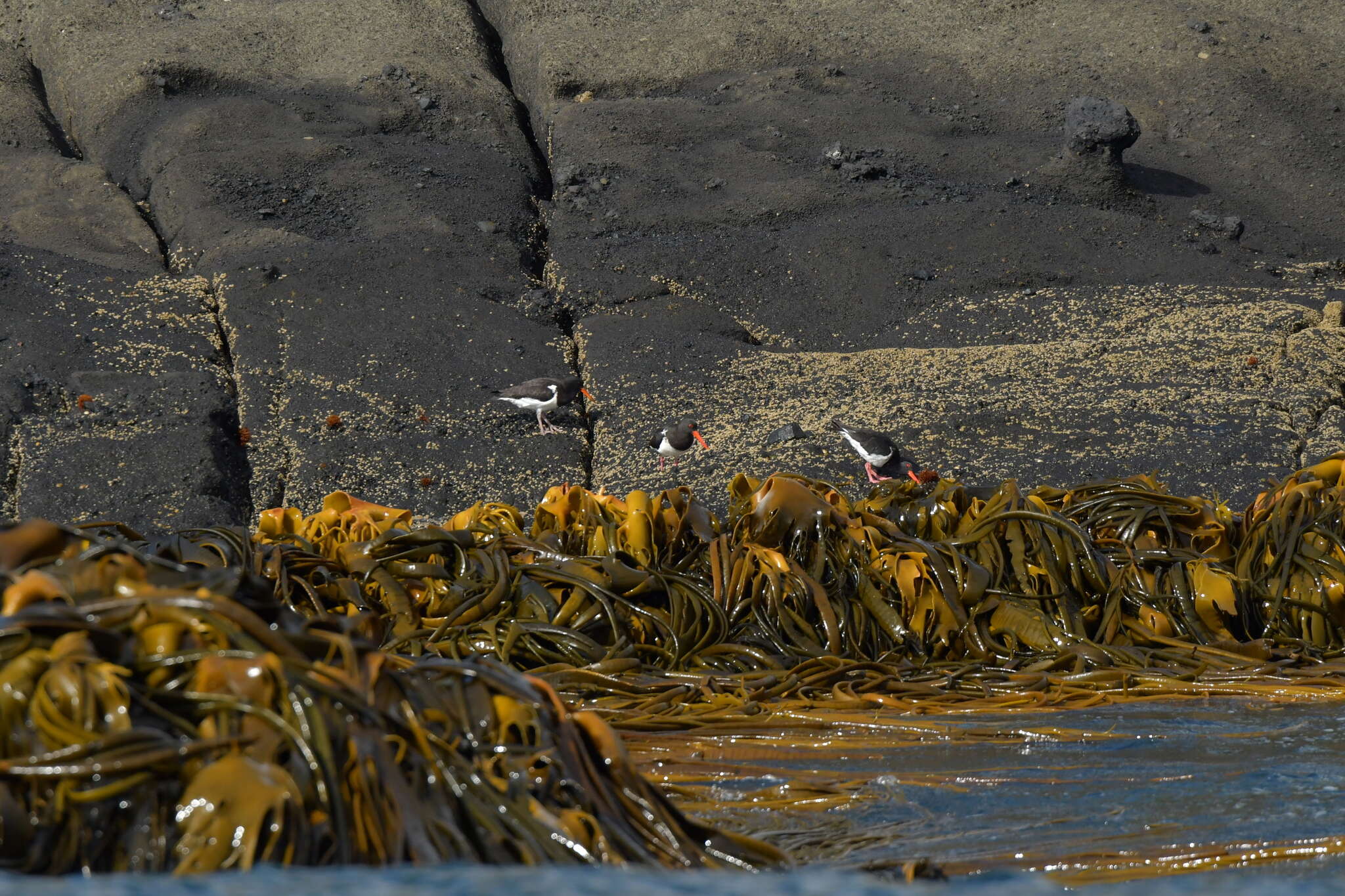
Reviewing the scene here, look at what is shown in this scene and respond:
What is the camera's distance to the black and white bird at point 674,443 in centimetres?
679

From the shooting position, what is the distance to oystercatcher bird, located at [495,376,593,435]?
717 cm

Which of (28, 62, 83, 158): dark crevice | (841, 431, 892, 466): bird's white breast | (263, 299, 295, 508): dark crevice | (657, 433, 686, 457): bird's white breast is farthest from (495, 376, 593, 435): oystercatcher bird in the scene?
(28, 62, 83, 158): dark crevice

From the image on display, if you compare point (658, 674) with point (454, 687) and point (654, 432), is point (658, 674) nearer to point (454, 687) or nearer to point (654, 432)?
point (454, 687)

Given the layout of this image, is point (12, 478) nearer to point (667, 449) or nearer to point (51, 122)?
point (667, 449)

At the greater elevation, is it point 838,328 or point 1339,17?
point 1339,17

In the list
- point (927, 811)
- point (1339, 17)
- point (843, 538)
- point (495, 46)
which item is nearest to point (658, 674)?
point (843, 538)

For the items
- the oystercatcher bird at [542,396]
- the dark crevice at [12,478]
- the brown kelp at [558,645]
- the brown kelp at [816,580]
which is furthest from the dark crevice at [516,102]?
the brown kelp at [816,580]

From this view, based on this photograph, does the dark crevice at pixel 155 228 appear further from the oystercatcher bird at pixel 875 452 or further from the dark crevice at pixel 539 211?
the oystercatcher bird at pixel 875 452

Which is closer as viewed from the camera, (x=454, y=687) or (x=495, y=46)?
(x=454, y=687)

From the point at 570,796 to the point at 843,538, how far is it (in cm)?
248

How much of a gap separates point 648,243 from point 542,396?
2.14 m

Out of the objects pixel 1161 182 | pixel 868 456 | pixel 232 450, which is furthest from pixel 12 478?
pixel 1161 182

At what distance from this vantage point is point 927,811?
2.59m

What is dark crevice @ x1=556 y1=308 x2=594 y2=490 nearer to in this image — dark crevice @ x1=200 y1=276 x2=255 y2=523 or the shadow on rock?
dark crevice @ x1=200 y1=276 x2=255 y2=523
